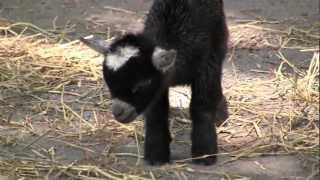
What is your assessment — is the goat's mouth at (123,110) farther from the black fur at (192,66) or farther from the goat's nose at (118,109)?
the black fur at (192,66)

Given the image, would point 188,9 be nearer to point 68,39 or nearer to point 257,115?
point 257,115

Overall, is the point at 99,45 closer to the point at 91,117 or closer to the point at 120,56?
the point at 120,56

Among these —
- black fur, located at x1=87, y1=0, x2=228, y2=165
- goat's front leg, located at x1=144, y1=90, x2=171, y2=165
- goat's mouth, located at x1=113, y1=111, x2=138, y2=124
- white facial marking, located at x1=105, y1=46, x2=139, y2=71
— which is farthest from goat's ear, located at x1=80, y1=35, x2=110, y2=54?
goat's front leg, located at x1=144, y1=90, x2=171, y2=165

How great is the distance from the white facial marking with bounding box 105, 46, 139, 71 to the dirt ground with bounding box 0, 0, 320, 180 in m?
0.39

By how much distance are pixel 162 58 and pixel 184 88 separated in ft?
5.33

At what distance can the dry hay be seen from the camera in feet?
15.2

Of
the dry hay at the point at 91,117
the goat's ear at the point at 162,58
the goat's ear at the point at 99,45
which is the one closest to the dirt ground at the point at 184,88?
the dry hay at the point at 91,117

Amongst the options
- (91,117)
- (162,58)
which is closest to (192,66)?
(162,58)

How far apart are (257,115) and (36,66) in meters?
1.83

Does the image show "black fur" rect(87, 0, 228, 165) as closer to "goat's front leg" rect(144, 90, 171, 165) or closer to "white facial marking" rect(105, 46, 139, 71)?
"goat's front leg" rect(144, 90, 171, 165)

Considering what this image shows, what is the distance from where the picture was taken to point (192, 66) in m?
4.48

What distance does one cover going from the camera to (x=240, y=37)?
6617 mm

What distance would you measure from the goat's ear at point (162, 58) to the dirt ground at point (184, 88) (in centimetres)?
36

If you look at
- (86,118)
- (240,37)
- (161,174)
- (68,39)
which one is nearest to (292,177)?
(161,174)
